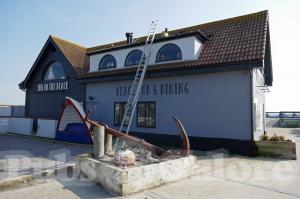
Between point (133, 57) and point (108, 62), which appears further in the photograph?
point (108, 62)

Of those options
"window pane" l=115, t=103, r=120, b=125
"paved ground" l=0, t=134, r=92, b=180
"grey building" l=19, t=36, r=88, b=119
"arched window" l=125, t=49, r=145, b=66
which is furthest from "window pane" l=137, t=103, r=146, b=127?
"grey building" l=19, t=36, r=88, b=119

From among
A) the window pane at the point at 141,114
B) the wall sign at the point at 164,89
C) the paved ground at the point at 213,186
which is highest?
the wall sign at the point at 164,89

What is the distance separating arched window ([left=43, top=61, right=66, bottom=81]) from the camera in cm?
1980

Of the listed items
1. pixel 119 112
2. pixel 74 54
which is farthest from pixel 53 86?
pixel 119 112

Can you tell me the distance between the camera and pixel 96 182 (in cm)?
738

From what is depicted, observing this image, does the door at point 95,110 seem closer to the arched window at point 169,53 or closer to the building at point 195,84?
the building at point 195,84

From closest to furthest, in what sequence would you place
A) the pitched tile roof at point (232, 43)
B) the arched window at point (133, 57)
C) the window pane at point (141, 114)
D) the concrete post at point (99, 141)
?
the concrete post at point (99, 141) → the pitched tile roof at point (232, 43) → the window pane at point (141, 114) → the arched window at point (133, 57)

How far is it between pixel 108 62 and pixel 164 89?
188 inches

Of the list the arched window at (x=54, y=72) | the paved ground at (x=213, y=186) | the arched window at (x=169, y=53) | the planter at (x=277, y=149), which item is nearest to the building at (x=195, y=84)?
the arched window at (x=169, y=53)

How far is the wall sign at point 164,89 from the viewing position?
43.6ft

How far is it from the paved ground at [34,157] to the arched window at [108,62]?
5383mm

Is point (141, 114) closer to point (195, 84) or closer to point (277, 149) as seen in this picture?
point (195, 84)

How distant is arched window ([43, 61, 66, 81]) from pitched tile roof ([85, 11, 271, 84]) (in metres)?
5.51

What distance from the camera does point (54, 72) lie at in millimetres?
20547
